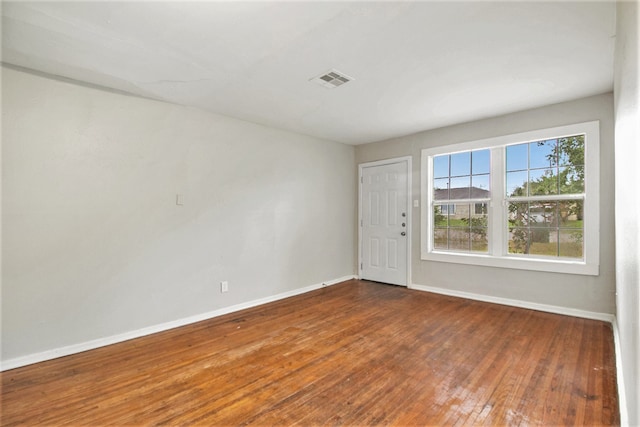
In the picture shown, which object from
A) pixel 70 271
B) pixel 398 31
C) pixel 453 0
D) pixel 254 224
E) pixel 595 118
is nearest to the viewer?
pixel 453 0

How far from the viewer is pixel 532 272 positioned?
361 cm

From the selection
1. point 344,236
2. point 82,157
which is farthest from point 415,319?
point 82,157

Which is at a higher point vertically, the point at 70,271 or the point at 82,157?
the point at 82,157

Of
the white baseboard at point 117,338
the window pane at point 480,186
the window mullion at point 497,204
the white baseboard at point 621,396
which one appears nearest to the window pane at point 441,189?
the window pane at point 480,186

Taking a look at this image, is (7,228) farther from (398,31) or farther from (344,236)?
(344,236)

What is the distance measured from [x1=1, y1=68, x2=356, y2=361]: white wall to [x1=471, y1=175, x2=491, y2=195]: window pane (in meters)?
2.61

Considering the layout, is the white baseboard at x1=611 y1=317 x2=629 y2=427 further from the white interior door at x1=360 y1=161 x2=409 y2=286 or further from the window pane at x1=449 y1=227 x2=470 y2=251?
the white interior door at x1=360 y1=161 x2=409 y2=286

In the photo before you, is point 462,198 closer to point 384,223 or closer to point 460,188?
point 460,188

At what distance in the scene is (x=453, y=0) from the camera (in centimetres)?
173

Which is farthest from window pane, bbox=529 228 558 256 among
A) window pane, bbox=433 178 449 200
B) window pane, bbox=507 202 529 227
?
window pane, bbox=433 178 449 200

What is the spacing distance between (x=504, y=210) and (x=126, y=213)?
4.48 m

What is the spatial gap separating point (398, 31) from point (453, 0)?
382mm

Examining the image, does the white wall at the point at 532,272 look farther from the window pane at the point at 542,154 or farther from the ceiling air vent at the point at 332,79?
the ceiling air vent at the point at 332,79

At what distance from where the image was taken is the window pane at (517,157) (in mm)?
3744
